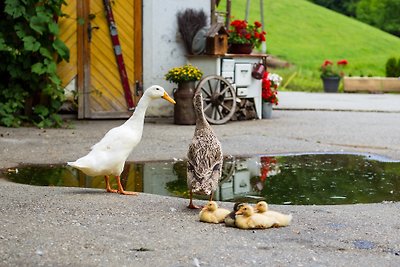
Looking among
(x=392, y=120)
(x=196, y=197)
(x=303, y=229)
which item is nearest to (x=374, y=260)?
(x=303, y=229)

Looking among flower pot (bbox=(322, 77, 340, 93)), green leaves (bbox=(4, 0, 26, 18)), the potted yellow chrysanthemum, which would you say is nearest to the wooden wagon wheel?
the potted yellow chrysanthemum

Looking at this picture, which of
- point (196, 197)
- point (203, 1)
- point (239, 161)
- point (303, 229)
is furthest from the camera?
point (203, 1)

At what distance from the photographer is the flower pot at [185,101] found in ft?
47.2

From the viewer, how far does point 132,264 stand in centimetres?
527

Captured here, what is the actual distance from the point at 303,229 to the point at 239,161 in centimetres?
420

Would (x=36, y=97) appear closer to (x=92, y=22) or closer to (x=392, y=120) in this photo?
(x=92, y=22)

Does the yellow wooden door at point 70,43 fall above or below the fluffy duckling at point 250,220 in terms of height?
above

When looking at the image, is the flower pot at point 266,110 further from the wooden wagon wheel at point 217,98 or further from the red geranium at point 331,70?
the red geranium at point 331,70

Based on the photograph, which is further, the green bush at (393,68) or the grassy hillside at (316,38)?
the grassy hillside at (316,38)

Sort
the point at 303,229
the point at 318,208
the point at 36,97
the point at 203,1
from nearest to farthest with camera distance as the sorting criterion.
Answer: the point at 303,229, the point at 318,208, the point at 36,97, the point at 203,1

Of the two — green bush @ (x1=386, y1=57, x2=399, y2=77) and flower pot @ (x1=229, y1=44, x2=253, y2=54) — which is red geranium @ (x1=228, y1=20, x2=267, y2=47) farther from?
green bush @ (x1=386, y1=57, x2=399, y2=77)

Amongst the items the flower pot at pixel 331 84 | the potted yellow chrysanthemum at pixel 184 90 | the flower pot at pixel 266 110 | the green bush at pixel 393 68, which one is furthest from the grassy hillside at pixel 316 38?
the potted yellow chrysanthemum at pixel 184 90

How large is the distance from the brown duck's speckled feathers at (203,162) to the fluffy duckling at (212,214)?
0.54ft

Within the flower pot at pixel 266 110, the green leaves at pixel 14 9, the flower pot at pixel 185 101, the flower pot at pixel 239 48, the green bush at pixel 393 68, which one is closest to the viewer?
the green leaves at pixel 14 9
